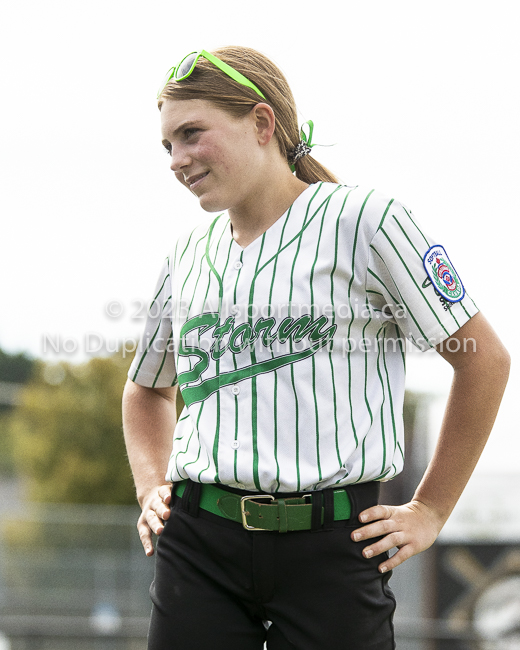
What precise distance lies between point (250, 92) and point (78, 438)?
24.7 m

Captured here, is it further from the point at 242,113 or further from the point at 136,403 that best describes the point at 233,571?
the point at 242,113

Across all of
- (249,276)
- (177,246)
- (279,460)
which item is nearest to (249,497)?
(279,460)

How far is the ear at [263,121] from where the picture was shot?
82.8 inches

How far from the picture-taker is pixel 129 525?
12.5 m

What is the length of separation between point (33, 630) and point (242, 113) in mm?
8472

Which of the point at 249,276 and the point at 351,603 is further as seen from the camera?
the point at 249,276

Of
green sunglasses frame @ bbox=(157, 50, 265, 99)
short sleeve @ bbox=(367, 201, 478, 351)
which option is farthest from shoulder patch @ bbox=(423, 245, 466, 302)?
green sunglasses frame @ bbox=(157, 50, 265, 99)

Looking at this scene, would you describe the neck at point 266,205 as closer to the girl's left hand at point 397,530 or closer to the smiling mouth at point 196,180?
the smiling mouth at point 196,180

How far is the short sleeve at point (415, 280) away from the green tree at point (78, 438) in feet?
75.3

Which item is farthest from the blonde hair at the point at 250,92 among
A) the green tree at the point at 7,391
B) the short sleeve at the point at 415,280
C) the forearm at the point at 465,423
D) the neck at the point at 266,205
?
the green tree at the point at 7,391

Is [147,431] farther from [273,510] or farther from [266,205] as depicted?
[266,205]

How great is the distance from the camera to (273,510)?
72.9 inches

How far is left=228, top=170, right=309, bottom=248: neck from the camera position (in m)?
2.16

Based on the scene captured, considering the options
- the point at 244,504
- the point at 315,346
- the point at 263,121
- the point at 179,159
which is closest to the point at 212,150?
the point at 179,159
